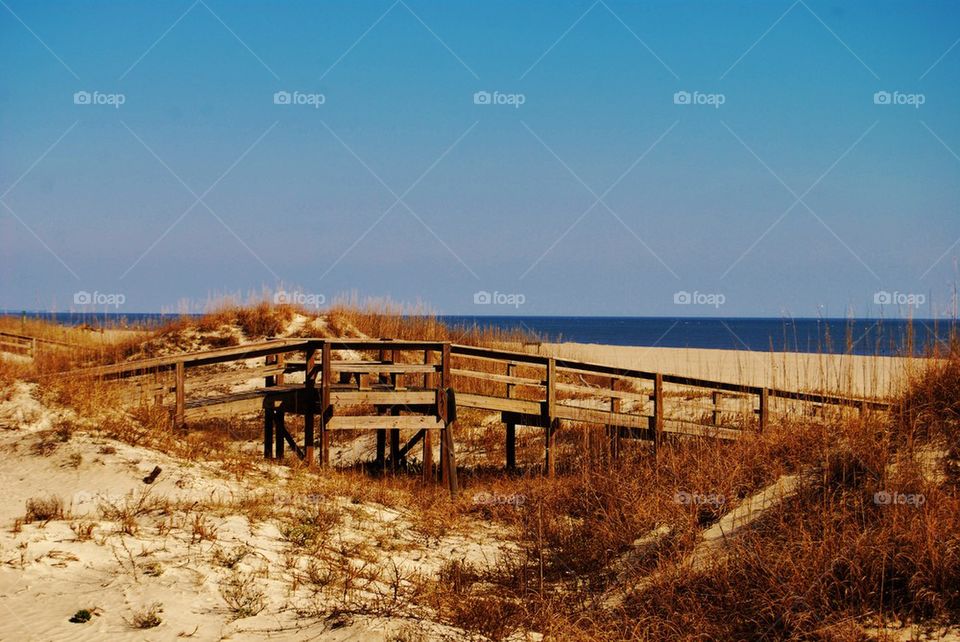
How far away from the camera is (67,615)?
6.34m

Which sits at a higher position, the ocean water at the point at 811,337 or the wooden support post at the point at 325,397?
the ocean water at the point at 811,337

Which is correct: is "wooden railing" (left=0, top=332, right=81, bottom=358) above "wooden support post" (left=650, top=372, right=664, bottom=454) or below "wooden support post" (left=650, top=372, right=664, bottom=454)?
above

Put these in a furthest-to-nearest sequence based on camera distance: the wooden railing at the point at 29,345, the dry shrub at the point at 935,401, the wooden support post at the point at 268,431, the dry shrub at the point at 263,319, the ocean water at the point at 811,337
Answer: the dry shrub at the point at 263,319, the wooden railing at the point at 29,345, the wooden support post at the point at 268,431, the ocean water at the point at 811,337, the dry shrub at the point at 935,401

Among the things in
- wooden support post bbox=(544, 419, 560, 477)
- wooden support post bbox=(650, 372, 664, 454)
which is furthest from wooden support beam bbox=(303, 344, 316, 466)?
wooden support post bbox=(650, 372, 664, 454)

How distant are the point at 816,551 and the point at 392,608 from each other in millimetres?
3722

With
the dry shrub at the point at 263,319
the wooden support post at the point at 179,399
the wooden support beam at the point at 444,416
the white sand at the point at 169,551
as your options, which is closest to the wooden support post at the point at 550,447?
the wooden support beam at the point at 444,416

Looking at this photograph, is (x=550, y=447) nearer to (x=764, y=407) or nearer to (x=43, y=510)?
(x=764, y=407)

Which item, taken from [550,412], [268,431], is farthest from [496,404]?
[268,431]

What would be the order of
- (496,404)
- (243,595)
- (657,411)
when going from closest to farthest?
(243,595) < (496,404) < (657,411)

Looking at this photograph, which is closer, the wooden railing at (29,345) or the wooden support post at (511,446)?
the wooden support post at (511,446)

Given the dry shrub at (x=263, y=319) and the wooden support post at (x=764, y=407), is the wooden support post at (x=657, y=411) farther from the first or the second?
the dry shrub at (x=263, y=319)

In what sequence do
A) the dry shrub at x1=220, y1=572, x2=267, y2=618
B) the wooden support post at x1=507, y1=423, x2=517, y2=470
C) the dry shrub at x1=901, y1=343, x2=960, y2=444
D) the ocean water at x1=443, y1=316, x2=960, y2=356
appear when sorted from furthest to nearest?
1. the wooden support post at x1=507, y1=423, x2=517, y2=470
2. the ocean water at x1=443, y1=316, x2=960, y2=356
3. the dry shrub at x1=901, y1=343, x2=960, y2=444
4. the dry shrub at x1=220, y1=572, x2=267, y2=618

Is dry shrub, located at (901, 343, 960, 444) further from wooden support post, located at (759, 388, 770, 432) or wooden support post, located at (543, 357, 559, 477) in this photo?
wooden support post, located at (543, 357, 559, 477)

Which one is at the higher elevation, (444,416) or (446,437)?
(444,416)
